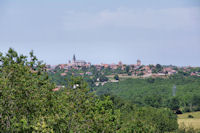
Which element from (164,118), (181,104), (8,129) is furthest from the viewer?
(181,104)

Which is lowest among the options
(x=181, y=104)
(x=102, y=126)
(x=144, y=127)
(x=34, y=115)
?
(x=181, y=104)

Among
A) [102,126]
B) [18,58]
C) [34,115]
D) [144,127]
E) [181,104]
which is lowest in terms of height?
[181,104]

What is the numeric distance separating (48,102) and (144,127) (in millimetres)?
24413

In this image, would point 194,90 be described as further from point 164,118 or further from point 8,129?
point 8,129

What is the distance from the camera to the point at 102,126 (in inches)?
942

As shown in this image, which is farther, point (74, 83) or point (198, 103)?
point (198, 103)

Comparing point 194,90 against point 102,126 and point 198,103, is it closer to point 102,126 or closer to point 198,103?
point 198,103

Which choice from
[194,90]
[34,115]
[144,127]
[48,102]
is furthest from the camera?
[194,90]

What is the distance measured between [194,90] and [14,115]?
517 ft

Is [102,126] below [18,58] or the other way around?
below

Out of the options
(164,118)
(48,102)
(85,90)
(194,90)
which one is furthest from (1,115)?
(194,90)

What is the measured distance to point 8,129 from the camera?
56.9ft

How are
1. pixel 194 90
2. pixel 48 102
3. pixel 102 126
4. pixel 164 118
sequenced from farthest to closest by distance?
pixel 194 90, pixel 164 118, pixel 102 126, pixel 48 102

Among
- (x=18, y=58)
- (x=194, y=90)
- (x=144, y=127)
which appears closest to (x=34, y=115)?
(x=18, y=58)
